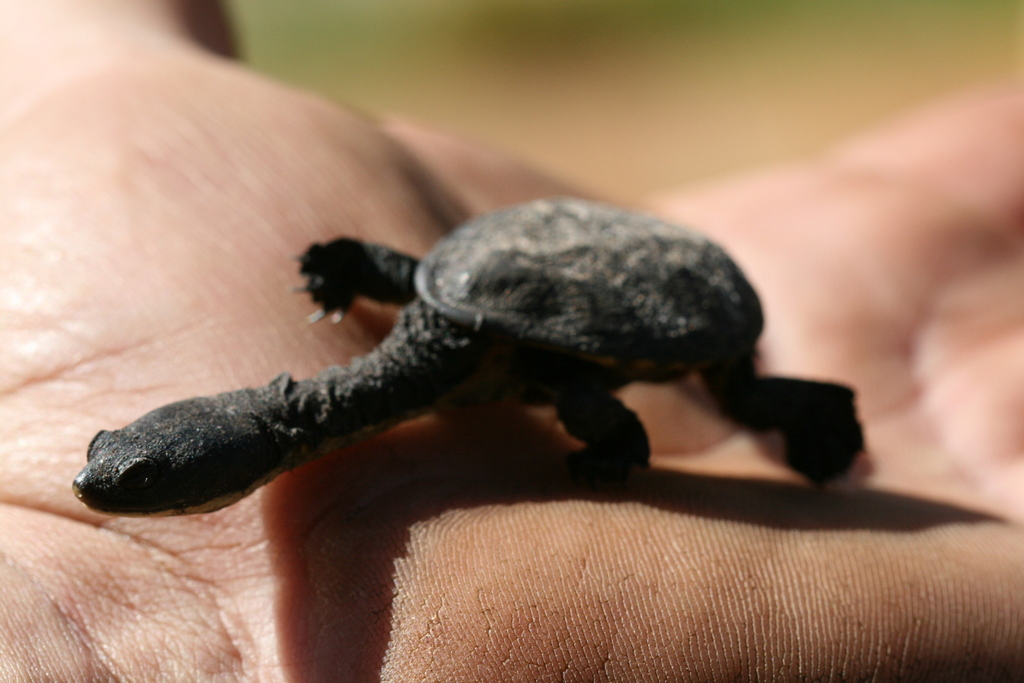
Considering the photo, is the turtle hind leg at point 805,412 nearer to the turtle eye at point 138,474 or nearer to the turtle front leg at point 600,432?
the turtle front leg at point 600,432

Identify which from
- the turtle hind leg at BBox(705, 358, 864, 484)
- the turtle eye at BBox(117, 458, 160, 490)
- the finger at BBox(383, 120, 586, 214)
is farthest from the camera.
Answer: the finger at BBox(383, 120, 586, 214)

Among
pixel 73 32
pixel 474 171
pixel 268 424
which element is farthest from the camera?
pixel 474 171

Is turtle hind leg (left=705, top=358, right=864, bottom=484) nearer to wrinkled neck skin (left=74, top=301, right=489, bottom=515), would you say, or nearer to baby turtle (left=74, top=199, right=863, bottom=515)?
baby turtle (left=74, top=199, right=863, bottom=515)

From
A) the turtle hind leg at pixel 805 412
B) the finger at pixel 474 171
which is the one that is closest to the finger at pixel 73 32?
the finger at pixel 474 171

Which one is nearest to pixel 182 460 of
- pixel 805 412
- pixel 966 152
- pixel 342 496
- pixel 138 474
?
pixel 138 474

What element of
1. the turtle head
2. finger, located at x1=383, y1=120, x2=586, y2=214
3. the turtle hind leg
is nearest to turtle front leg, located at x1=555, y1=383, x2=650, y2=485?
Result: the turtle hind leg

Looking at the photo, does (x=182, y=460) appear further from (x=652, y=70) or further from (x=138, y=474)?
(x=652, y=70)

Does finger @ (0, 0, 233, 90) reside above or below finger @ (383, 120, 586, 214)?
above
